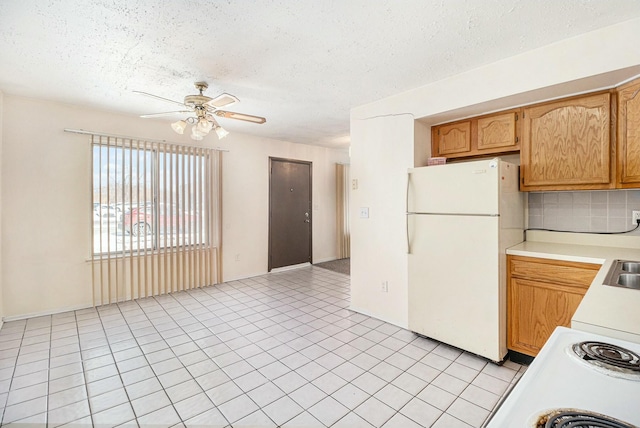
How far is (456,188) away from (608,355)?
1.75 meters

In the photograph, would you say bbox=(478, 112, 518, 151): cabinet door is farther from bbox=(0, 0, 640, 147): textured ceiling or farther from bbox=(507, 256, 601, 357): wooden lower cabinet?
bbox=(507, 256, 601, 357): wooden lower cabinet

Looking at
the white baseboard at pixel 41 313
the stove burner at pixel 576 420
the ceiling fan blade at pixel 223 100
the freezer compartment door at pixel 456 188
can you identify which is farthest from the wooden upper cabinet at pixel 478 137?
the white baseboard at pixel 41 313

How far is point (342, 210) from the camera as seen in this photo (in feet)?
21.2

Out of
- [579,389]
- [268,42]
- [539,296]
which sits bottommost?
[539,296]

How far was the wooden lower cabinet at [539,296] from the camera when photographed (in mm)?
2057

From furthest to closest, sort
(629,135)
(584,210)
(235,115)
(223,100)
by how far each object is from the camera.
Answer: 1. (235,115)
2. (584,210)
3. (223,100)
4. (629,135)

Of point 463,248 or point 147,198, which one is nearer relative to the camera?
point 463,248

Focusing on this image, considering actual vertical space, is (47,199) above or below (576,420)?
above

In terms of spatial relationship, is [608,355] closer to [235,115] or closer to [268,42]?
[268,42]

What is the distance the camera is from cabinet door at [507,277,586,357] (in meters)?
2.10

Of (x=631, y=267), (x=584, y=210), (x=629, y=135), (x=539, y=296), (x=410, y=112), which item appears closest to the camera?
(x=631, y=267)

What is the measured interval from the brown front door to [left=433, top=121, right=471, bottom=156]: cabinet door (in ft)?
9.84

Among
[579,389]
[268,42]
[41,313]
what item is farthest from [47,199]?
[579,389]

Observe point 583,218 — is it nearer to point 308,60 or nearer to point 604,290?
point 604,290
